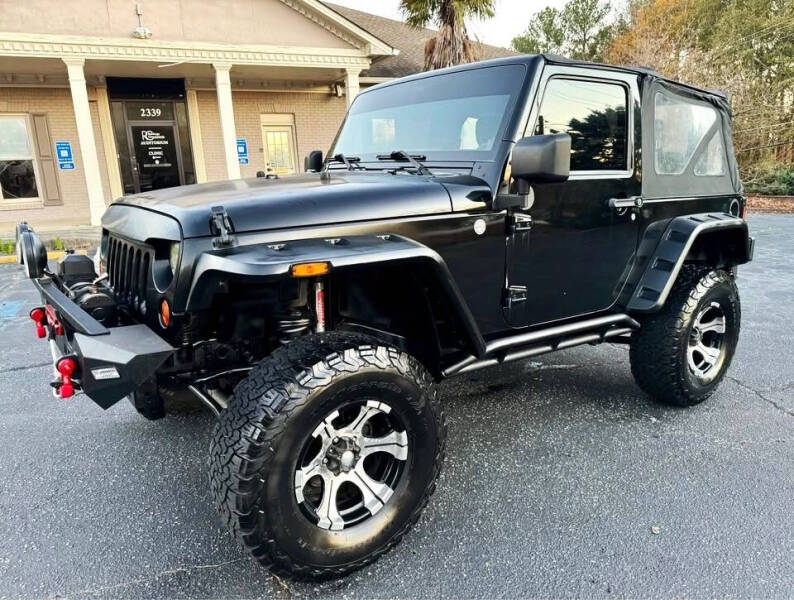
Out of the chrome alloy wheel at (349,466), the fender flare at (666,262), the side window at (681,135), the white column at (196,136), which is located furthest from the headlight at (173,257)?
the white column at (196,136)

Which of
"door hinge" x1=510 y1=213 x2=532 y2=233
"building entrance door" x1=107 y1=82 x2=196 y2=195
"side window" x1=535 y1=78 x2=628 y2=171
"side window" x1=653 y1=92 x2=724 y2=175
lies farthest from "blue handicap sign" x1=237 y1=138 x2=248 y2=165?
"door hinge" x1=510 y1=213 x2=532 y2=233

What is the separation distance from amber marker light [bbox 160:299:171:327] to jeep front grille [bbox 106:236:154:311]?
227 millimetres

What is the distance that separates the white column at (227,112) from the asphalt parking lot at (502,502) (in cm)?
916

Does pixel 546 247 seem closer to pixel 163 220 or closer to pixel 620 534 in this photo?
pixel 620 534

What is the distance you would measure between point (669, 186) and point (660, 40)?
18.8m

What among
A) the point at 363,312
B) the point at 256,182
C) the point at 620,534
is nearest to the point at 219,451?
the point at 363,312

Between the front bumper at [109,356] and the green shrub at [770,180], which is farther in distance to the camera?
the green shrub at [770,180]

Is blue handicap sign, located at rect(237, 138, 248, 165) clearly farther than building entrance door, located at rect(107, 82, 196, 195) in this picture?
Yes

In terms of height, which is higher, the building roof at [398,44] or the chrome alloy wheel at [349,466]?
the building roof at [398,44]

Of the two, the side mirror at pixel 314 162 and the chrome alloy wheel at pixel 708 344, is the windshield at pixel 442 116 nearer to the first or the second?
the side mirror at pixel 314 162

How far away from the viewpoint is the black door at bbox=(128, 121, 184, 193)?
13273mm

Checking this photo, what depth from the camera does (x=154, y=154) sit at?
1350 cm

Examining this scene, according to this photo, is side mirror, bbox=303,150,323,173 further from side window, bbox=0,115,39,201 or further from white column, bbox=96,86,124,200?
side window, bbox=0,115,39,201

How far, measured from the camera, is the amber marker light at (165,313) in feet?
6.95
